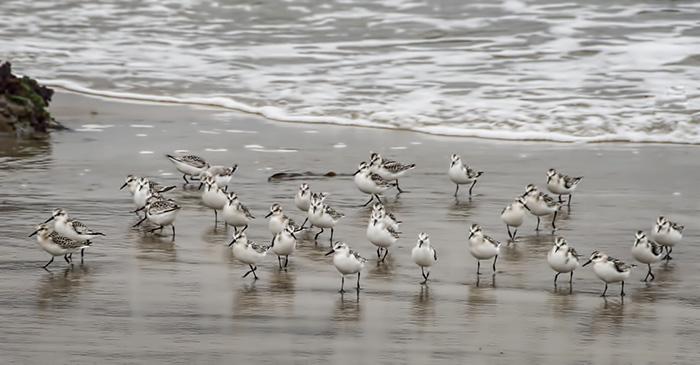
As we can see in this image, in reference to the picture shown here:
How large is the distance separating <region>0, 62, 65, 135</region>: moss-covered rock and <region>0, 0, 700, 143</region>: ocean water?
9.44 feet

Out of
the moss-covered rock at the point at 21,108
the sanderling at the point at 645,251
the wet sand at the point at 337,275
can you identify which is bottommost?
the wet sand at the point at 337,275

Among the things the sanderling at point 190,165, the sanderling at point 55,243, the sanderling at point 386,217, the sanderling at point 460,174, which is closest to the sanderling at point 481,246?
the sanderling at point 386,217

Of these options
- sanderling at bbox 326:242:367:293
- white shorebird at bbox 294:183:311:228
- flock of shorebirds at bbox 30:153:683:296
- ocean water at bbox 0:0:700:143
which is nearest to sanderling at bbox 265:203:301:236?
flock of shorebirds at bbox 30:153:683:296

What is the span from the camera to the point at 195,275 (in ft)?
23.8

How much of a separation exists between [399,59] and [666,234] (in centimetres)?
1091

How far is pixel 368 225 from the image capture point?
28.0 ft

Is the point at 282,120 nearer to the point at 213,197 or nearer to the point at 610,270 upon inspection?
the point at 213,197

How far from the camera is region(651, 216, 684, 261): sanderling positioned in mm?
7949

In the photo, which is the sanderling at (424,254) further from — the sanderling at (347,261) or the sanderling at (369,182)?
the sanderling at (369,182)

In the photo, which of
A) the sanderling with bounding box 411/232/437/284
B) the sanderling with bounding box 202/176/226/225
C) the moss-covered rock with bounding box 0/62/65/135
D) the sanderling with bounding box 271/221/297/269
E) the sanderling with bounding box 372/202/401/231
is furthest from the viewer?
the moss-covered rock with bounding box 0/62/65/135

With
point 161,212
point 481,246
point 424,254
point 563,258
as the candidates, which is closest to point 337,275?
point 424,254

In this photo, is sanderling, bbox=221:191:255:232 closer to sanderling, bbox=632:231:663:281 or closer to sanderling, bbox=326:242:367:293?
sanderling, bbox=326:242:367:293

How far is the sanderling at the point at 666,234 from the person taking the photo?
313 inches

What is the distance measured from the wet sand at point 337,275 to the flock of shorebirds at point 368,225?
0.51 feet
